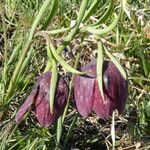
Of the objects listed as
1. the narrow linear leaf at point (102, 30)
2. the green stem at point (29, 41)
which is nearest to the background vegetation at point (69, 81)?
the green stem at point (29, 41)

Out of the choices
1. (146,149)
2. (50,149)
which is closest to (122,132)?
(146,149)

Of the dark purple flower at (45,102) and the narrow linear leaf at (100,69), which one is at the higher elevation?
the narrow linear leaf at (100,69)

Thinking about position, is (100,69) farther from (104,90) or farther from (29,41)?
(29,41)

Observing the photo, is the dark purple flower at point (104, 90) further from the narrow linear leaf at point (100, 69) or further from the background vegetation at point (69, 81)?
the background vegetation at point (69, 81)

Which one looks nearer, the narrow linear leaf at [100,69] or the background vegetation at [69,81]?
the narrow linear leaf at [100,69]

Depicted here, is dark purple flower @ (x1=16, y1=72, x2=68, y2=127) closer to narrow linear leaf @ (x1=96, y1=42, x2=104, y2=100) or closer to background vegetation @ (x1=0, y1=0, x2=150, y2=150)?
narrow linear leaf @ (x1=96, y1=42, x2=104, y2=100)

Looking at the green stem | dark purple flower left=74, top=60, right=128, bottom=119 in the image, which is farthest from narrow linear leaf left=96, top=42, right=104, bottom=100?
the green stem

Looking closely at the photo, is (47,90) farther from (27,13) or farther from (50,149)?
(27,13)
